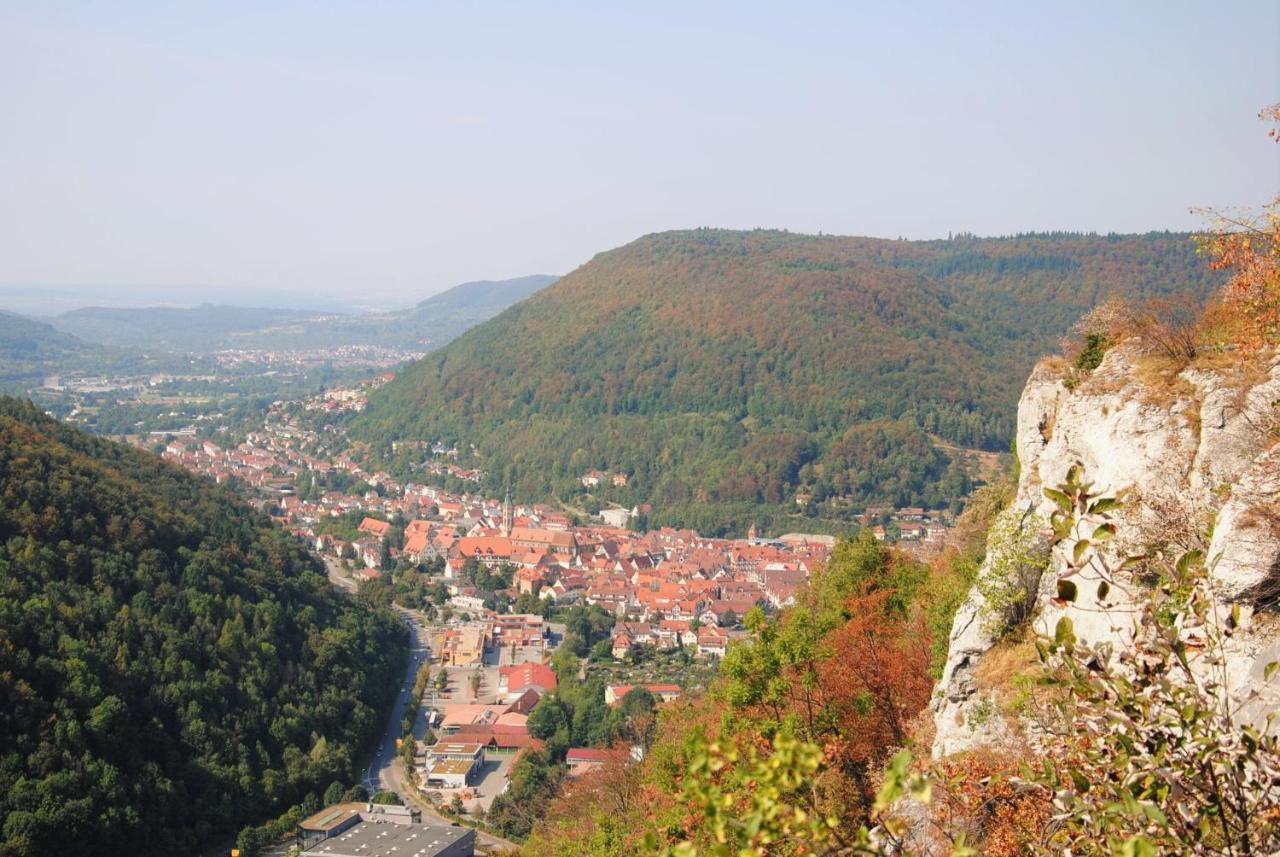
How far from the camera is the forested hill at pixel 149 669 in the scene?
20.3 meters

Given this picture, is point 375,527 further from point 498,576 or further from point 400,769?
point 400,769

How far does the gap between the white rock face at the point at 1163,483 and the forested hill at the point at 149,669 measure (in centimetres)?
1677

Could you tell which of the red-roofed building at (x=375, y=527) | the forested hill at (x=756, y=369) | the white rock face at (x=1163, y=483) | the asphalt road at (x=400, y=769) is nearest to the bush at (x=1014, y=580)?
the white rock face at (x=1163, y=483)

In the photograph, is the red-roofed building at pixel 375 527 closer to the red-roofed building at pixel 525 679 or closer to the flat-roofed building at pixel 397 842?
the red-roofed building at pixel 525 679

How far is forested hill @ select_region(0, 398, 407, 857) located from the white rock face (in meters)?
16.8

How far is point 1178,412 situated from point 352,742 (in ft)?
79.3

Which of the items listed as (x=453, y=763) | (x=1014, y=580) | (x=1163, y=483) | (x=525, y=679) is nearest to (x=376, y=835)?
(x=453, y=763)

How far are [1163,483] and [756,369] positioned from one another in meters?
75.6

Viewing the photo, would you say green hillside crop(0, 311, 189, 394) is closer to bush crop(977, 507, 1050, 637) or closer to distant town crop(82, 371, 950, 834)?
distant town crop(82, 371, 950, 834)

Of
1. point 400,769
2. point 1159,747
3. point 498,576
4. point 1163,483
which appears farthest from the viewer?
point 498,576

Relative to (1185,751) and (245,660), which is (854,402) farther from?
(1185,751)

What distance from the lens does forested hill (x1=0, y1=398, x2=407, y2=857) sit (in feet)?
66.6

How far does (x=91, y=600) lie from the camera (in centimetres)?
2530

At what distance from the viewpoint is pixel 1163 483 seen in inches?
316
